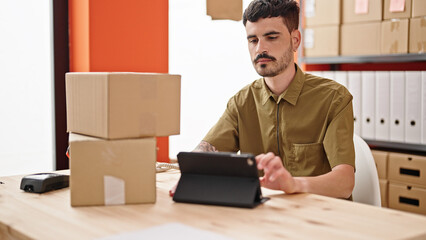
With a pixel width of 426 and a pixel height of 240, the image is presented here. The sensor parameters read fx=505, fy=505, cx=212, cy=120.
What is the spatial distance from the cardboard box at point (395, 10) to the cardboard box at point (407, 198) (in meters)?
0.98

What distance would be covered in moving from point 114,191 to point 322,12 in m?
2.44

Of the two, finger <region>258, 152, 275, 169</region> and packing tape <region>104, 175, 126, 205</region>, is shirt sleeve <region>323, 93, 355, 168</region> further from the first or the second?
packing tape <region>104, 175, 126, 205</region>

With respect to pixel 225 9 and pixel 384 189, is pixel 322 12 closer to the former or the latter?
pixel 225 9

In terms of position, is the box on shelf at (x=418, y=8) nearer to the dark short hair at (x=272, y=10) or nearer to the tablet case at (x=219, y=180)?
the dark short hair at (x=272, y=10)

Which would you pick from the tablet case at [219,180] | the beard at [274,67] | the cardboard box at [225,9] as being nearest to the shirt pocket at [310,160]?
the beard at [274,67]

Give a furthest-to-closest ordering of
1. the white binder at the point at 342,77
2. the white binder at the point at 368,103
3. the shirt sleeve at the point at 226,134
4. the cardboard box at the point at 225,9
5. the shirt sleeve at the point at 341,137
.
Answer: the white binder at the point at 342,77 → the white binder at the point at 368,103 → the cardboard box at the point at 225,9 → the shirt sleeve at the point at 226,134 → the shirt sleeve at the point at 341,137

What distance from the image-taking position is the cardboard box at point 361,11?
299cm

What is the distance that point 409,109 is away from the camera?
2.88 meters

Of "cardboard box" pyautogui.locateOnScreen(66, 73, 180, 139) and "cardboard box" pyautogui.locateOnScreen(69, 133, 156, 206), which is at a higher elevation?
"cardboard box" pyautogui.locateOnScreen(66, 73, 180, 139)

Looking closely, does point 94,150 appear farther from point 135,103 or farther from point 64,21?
point 64,21

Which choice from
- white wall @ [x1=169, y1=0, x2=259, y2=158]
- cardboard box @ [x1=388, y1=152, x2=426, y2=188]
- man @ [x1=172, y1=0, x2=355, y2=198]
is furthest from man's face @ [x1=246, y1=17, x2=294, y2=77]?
cardboard box @ [x1=388, y1=152, x2=426, y2=188]

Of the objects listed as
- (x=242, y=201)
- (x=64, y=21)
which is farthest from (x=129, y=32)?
(x=242, y=201)

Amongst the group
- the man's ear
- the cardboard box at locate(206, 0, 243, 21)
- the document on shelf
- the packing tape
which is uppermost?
the cardboard box at locate(206, 0, 243, 21)

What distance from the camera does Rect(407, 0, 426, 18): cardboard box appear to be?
9.18ft
